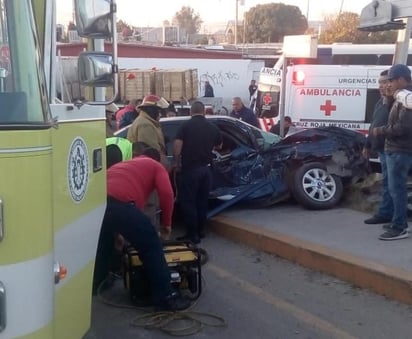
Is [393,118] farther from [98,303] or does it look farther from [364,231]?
[98,303]

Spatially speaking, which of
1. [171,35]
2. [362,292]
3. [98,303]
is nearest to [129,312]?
[98,303]

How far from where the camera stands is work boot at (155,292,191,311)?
618cm

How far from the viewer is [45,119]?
3158 millimetres

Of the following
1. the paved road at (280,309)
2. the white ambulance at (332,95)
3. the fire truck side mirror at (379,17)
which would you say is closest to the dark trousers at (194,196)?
the paved road at (280,309)

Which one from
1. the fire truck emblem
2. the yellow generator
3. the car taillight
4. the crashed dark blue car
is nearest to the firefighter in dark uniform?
the crashed dark blue car

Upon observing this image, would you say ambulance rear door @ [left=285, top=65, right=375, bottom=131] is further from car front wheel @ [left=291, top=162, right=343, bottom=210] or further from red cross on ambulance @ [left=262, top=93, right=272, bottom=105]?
car front wheel @ [left=291, top=162, right=343, bottom=210]

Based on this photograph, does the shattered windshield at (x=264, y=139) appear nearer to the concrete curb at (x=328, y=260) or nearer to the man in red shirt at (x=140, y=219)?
the concrete curb at (x=328, y=260)

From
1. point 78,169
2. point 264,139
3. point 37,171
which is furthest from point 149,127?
point 37,171

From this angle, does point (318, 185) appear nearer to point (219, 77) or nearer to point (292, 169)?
point (292, 169)

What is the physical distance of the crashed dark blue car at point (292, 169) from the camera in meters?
9.96

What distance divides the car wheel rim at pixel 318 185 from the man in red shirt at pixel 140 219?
3978 mm

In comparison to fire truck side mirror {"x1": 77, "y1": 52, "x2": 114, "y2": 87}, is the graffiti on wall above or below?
below

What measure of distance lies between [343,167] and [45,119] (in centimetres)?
745

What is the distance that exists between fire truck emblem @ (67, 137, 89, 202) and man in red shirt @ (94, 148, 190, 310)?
1828 mm
